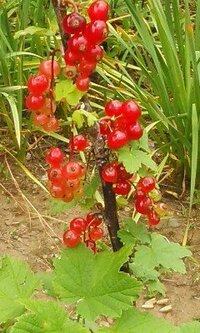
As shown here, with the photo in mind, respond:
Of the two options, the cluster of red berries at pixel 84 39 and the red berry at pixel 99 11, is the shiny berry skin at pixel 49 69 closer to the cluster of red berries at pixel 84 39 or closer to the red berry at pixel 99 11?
the cluster of red berries at pixel 84 39

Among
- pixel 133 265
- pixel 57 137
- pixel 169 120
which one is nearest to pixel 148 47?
pixel 169 120

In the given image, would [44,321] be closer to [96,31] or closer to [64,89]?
[64,89]

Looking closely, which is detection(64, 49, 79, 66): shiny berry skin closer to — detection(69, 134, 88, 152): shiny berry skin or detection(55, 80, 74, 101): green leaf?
detection(55, 80, 74, 101): green leaf

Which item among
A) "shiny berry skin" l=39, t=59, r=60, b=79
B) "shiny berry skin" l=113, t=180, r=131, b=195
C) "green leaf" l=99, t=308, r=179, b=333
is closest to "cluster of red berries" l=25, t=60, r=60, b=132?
"shiny berry skin" l=39, t=59, r=60, b=79

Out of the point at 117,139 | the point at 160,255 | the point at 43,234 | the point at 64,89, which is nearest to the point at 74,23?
the point at 64,89

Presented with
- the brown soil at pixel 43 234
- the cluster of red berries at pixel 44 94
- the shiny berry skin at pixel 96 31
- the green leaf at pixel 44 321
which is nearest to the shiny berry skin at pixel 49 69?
the cluster of red berries at pixel 44 94
